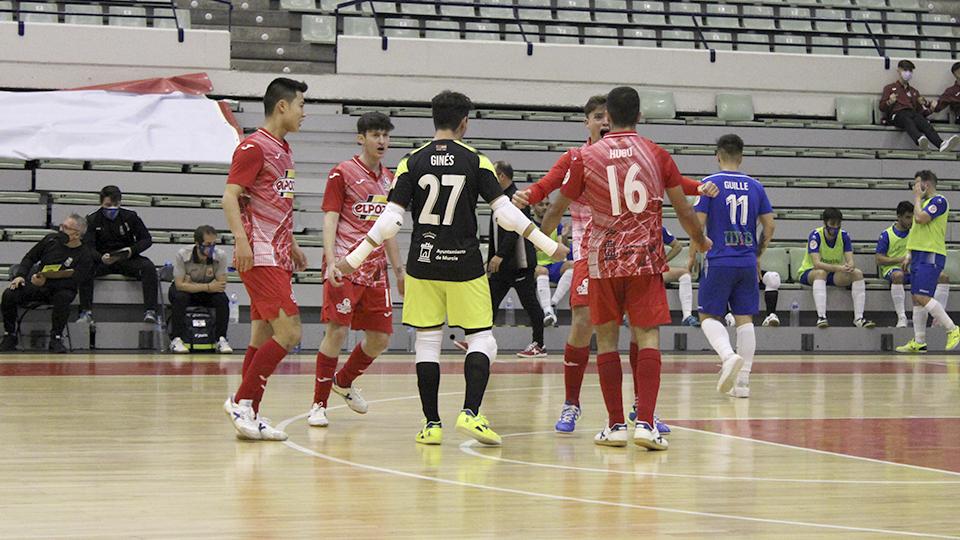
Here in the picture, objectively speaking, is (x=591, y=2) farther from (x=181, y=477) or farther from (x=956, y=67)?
(x=181, y=477)

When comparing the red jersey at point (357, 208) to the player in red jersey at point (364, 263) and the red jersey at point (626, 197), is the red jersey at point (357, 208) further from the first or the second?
the red jersey at point (626, 197)

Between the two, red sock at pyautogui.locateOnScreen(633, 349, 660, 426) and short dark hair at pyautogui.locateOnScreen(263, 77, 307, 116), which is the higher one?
short dark hair at pyautogui.locateOnScreen(263, 77, 307, 116)

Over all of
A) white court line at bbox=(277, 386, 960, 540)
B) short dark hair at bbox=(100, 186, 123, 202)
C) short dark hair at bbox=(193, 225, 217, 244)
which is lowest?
white court line at bbox=(277, 386, 960, 540)

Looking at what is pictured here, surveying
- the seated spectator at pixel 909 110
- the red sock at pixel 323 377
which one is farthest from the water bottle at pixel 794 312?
the red sock at pixel 323 377

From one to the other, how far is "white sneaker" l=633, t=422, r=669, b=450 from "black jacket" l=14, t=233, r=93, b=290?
8.97 meters

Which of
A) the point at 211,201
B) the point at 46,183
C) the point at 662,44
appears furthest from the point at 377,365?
the point at 662,44

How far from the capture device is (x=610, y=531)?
14.0ft

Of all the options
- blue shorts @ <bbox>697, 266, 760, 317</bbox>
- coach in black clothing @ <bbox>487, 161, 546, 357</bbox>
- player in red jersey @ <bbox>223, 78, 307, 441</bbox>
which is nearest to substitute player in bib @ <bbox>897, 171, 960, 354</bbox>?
coach in black clothing @ <bbox>487, 161, 546, 357</bbox>

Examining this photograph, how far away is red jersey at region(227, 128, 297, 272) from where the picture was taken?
664cm

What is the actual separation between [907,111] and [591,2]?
5.30 metres

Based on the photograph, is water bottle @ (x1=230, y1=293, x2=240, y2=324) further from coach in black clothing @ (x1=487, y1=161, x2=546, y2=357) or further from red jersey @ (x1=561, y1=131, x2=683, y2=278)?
red jersey @ (x1=561, y1=131, x2=683, y2=278)

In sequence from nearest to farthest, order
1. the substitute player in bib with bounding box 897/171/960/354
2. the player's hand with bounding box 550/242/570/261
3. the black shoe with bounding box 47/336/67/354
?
the player's hand with bounding box 550/242/570/261
the black shoe with bounding box 47/336/67/354
the substitute player in bib with bounding box 897/171/960/354

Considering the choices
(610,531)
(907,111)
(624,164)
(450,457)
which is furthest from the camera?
(907,111)

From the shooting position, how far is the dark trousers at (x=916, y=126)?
1964cm
